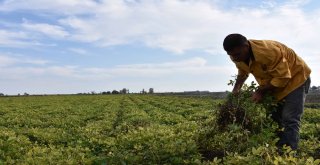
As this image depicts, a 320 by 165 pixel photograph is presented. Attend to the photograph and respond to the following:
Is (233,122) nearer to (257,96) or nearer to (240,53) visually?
(257,96)

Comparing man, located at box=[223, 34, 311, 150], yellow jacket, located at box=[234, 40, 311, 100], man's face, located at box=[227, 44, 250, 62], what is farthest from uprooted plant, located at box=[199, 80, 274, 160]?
man's face, located at box=[227, 44, 250, 62]

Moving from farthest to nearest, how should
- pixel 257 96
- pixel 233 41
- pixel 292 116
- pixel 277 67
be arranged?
pixel 257 96, pixel 292 116, pixel 277 67, pixel 233 41

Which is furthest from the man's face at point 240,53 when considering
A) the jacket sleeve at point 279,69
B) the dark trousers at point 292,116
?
the dark trousers at point 292,116

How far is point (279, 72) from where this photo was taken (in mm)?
5551

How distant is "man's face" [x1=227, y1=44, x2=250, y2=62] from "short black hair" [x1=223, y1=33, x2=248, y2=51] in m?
0.05

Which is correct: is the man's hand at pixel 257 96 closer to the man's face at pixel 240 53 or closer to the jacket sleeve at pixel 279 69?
the jacket sleeve at pixel 279 69

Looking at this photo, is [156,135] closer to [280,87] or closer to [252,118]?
[252,118]

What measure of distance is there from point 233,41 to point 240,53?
219 mm

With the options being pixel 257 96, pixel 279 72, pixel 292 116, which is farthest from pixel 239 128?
pixel 279 72

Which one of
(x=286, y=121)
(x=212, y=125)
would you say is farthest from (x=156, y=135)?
(x=286, y=121)

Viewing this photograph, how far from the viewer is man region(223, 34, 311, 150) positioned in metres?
5.55

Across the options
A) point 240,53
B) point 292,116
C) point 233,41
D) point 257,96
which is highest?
point 233,41

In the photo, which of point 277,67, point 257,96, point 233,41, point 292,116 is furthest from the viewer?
point 257,96

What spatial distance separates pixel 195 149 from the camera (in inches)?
235
